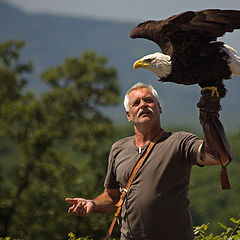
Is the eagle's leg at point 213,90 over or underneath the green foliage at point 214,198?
over

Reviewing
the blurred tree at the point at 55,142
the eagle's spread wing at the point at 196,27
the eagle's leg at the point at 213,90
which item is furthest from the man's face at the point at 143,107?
the blurred tree at the point at 55,142

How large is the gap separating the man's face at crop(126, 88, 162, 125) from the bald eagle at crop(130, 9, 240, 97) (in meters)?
0.20

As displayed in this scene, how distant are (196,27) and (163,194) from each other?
1.06 metres

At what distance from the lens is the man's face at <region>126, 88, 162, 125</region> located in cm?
300

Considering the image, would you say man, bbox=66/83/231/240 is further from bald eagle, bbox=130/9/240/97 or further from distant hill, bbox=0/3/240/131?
distant hill, bbox=0/3/240/131

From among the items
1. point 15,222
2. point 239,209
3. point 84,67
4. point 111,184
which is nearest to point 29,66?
point 84,67

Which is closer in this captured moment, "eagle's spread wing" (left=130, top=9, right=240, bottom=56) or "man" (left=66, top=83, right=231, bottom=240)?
"eagle's spread wing" (left=130, top=9, right=240, bottom=56)

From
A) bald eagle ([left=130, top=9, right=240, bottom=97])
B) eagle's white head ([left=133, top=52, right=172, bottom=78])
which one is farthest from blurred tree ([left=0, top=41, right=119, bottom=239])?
bald eagle ([left=130, top=9, right=240, bottom=97])

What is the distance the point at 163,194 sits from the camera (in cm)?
275

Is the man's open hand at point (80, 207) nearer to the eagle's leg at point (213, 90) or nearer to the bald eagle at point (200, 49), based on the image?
the bald eagle at point (200, 49)

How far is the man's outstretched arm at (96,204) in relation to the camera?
2959mm

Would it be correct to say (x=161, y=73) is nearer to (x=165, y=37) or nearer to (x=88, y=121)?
(x=165, y=37)

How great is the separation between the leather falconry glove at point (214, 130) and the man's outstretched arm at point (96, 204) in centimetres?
102

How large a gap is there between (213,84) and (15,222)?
13122 mm
